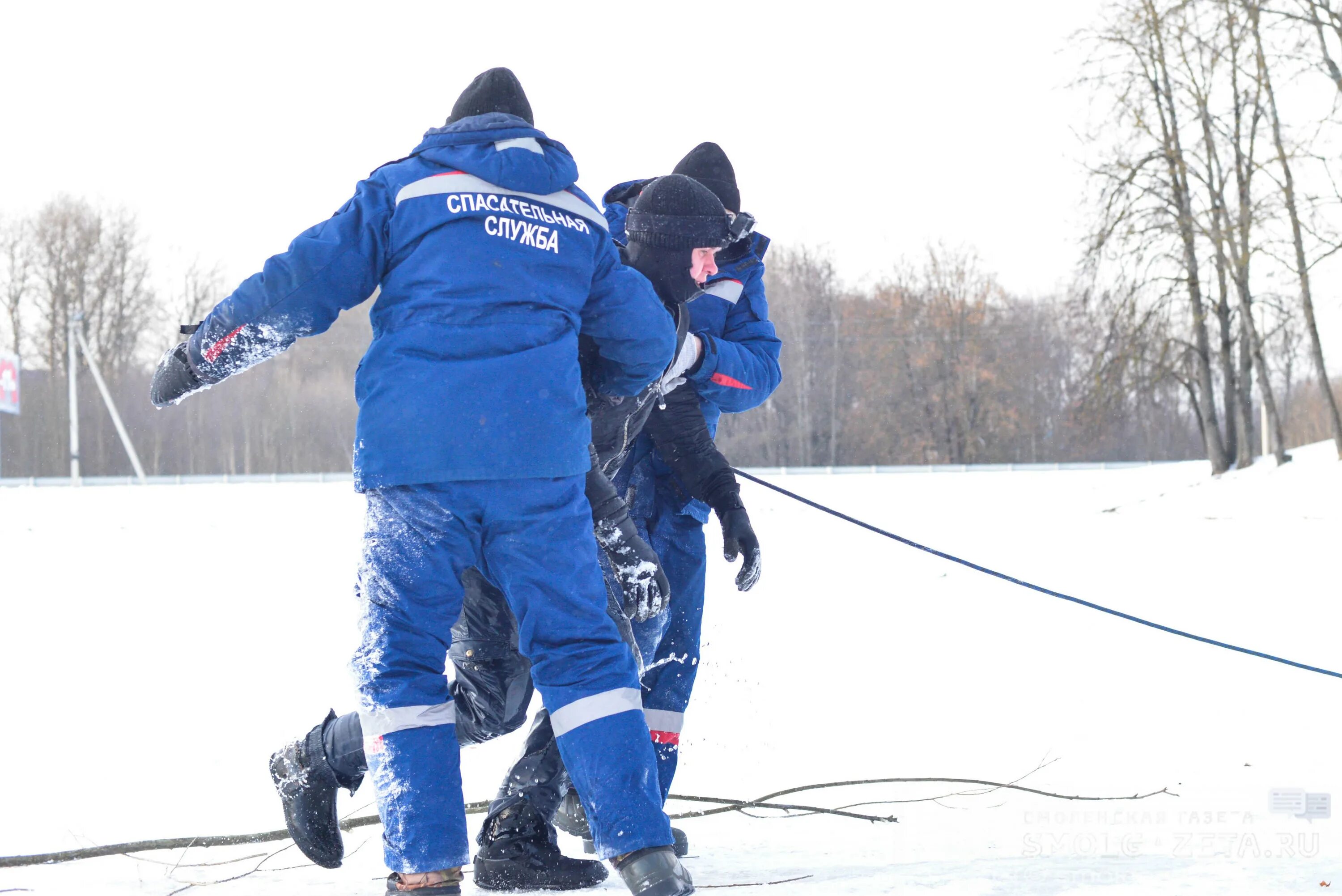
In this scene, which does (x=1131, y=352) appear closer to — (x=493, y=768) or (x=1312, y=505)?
(x=1312, y=505)

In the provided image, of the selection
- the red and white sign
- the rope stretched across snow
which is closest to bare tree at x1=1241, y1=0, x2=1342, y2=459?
the rope stretched across snow

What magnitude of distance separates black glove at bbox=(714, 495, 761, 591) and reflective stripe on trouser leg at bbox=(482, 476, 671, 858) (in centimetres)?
87

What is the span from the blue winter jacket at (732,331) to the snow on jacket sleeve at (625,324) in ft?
1.65

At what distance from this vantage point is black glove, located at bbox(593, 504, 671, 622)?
2432mm

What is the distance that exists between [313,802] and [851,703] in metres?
4.09

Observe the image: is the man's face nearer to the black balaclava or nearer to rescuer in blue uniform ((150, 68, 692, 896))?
the black balaclava

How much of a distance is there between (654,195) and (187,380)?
3.76 feet

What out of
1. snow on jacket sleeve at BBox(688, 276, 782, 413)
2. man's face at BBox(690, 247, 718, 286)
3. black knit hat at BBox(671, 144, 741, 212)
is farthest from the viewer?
black knit hat at BBox(671, 144, 741, 212)

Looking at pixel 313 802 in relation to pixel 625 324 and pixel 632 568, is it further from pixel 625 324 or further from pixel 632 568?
pixel 625 324

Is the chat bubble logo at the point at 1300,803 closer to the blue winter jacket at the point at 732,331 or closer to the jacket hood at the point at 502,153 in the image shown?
the blue winter jacket at the point at 732,331

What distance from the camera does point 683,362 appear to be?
2797mm

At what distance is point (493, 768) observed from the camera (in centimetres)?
464

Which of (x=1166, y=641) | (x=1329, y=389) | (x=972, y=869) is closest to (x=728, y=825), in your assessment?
(x=972, y=869)

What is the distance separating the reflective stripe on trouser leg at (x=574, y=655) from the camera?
207 cm
